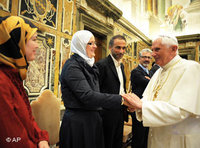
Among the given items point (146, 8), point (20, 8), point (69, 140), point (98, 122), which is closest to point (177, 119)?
point (98, 122)

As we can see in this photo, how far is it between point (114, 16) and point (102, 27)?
84 cm

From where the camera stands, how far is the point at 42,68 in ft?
9.78

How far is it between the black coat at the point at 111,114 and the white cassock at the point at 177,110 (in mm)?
623

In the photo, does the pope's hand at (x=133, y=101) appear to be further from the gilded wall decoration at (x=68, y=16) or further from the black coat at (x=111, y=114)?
the gilded wall decoration at (x=68, y=16)

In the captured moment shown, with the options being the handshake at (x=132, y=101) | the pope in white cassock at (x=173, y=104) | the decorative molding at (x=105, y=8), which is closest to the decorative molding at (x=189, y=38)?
the decorative molding at (x=105, y=8)

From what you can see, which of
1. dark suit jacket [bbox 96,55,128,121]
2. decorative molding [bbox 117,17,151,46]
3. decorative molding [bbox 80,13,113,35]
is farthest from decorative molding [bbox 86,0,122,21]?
dark suit jacket [bbox 96,55,128,121]

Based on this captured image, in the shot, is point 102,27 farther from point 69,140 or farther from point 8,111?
point 8,111

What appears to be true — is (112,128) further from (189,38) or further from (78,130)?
(189,38)

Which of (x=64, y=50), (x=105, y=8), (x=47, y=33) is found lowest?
(x=64, y=50)

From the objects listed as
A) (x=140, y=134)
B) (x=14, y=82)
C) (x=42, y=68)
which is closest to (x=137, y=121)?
(x=140, y=134)

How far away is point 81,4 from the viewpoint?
3881 millimetres

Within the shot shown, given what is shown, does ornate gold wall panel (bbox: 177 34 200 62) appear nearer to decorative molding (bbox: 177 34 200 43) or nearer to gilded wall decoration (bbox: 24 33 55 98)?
decorative molding (bbox: 177 34 200 43)

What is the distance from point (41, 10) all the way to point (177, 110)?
277 centimetres

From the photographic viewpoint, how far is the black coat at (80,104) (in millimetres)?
1500
